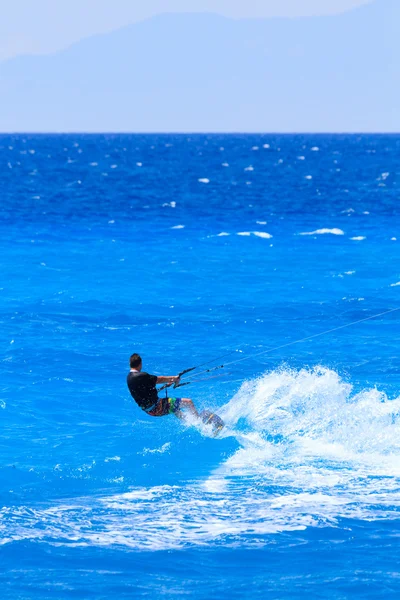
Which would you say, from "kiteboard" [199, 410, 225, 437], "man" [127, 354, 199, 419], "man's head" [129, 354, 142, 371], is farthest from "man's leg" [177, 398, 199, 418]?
"man's head" [129, 354, 142, 371]

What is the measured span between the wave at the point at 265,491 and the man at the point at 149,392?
943 millimetres

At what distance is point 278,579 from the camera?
12367 millimetres

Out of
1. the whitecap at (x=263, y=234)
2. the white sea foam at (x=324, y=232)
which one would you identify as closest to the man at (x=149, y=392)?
the whitecap at (x=263, y=234)

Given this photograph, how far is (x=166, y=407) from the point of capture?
17.4 m

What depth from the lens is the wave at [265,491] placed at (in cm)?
1372

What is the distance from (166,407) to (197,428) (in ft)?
4.28

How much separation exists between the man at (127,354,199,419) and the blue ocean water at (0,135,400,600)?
90 centimetres

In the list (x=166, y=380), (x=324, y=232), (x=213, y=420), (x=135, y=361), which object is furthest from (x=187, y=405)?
(x=324, y=232)

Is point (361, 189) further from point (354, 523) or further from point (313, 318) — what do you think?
point (354, 523)

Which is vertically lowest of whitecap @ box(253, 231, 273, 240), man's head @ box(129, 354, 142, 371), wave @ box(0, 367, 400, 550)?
wave @ box(0, 367, 400, 550)

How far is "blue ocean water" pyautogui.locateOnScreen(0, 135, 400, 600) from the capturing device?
42.1 ft

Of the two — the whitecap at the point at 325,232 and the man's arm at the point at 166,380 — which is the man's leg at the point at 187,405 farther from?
the whitecap at the point at 325,232

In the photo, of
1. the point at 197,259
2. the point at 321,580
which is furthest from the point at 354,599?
the point at 197,259

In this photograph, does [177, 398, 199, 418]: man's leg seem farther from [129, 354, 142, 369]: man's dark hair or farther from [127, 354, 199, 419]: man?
[129, 354, 142, 369]: man's dark hair
